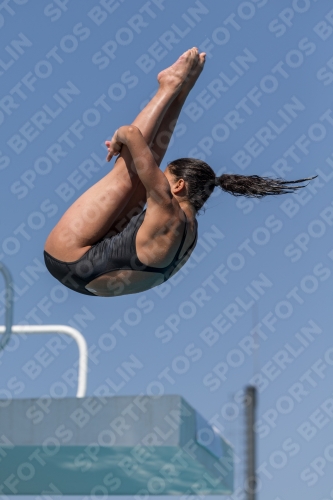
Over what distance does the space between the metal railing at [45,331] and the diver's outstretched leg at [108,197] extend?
136 inches

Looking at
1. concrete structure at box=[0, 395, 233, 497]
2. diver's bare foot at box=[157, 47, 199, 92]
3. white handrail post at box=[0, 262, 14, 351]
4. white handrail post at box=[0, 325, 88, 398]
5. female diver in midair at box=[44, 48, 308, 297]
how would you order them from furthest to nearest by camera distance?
white handrail post at box=[0, 325, 88, 398] → white handrail post at box=[0, 262, 14, 351] → concrete structure at box=[0, 395, 233, 497] → diver's bare foot at box=[157, 47, 199, 92] → female diver in midair at box=[44, 48, 308, 297]

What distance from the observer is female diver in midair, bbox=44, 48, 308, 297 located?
549 centimetres

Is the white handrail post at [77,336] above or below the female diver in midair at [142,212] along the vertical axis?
below

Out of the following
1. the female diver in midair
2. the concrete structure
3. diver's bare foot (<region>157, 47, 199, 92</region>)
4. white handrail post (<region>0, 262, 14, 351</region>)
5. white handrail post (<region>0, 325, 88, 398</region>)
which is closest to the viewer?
the female diver in midair

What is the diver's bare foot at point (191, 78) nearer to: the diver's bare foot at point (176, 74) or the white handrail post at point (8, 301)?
the diver's bare foot at point (176, 74)

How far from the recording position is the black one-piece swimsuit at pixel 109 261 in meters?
5.57

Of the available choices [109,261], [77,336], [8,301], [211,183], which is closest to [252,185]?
[211,183]

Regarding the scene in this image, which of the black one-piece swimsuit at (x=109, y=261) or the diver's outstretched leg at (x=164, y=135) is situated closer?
the black one-piece swimsuit at (x=109, y=261)

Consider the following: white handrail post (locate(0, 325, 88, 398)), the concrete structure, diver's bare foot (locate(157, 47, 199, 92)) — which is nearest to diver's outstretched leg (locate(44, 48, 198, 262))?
diver's bare foot (locate(157, 47, 199, 92))

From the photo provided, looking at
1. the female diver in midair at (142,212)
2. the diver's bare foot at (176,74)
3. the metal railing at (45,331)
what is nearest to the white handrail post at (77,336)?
the metal railing at (45,331)

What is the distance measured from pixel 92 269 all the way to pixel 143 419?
11.5ft

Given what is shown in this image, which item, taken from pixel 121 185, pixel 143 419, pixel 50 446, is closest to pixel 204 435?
pixel 143 419

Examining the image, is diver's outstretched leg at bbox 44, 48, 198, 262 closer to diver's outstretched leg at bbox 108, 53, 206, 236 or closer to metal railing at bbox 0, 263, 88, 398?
diver's outstretched leg at bbox 108, 53, 206, 236

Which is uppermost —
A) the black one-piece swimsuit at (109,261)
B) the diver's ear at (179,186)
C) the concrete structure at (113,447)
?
the diver's ear at (179,186)
